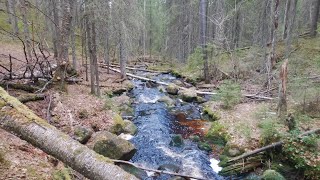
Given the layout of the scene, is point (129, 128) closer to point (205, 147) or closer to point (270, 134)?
point (205, 147)

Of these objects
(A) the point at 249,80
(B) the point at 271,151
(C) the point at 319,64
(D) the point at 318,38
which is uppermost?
(D) the point at 318,38

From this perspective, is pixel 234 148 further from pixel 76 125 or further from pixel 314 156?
pixel 76 125

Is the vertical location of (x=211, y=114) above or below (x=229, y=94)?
below

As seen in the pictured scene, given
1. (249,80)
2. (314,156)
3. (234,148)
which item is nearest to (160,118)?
(234,148)

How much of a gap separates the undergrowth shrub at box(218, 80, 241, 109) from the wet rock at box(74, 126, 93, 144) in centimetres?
678

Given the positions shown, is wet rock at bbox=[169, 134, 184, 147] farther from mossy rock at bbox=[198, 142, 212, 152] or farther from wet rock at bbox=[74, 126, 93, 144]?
wet rock at bbox=[74, 126, 93, 144]

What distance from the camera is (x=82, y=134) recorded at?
7.28m

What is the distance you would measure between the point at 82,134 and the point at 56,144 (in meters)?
4.71

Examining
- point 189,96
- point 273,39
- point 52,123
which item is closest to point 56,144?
point 52,123

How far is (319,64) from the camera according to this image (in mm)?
9203

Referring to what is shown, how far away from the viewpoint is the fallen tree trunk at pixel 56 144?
8.28ft

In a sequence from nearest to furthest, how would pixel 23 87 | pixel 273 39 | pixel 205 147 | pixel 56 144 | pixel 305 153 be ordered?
pixel 56 144 < pixel 305 153 < pixel 23 87 < pixel 205 147 < pixel 273 39

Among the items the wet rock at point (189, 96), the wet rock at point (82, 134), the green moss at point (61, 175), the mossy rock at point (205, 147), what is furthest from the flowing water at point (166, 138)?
the green moss at point (61, 175)

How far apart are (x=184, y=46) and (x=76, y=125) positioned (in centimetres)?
2879
